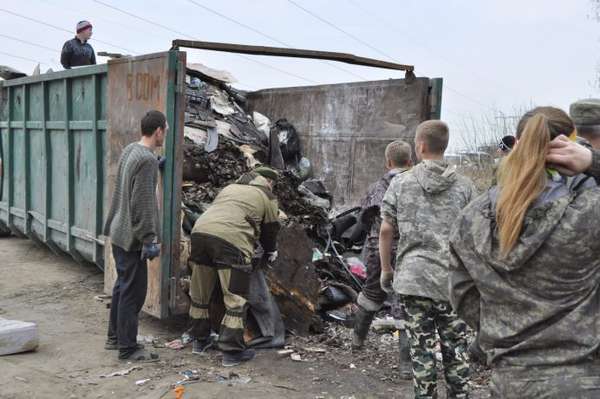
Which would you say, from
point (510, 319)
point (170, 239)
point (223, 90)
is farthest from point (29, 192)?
point (510, 319)

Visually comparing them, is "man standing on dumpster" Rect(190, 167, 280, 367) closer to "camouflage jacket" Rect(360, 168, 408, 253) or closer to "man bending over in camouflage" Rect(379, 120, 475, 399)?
"camouflage jacket" Rect(360, 168, 408, 253)

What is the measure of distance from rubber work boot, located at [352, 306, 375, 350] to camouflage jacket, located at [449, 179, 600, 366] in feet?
9.08

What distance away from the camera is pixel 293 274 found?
206 inches

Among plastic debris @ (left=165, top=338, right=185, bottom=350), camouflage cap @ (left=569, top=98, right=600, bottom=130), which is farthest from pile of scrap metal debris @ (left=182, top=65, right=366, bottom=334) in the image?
camouflage cap @ (left=569, top=98, right=600, bottom=130)

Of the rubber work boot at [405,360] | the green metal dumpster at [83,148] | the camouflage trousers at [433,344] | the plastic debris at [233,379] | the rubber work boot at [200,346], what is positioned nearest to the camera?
the camouflage trousers at [433,344]

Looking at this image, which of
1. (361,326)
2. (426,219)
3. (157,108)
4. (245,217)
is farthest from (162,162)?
(426,219)

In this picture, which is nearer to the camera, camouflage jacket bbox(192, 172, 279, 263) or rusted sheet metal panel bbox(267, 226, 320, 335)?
camouflage jacket bbox(192, 172, 279, 263)

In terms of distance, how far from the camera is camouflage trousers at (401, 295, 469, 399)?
3.42 m

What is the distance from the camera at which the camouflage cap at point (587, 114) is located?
2.57m

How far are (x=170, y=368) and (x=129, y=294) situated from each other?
1.92 ft

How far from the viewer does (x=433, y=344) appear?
3.46 m

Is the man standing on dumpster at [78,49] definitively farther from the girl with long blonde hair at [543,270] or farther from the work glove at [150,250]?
the girl with long blonde hair at [543,270]

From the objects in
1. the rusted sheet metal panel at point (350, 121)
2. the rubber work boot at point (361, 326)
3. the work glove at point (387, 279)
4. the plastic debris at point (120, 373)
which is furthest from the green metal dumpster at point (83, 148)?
the rusted sheet metal panel at point (350, 121)

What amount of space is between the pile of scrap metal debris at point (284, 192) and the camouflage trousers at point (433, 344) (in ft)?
5.78
